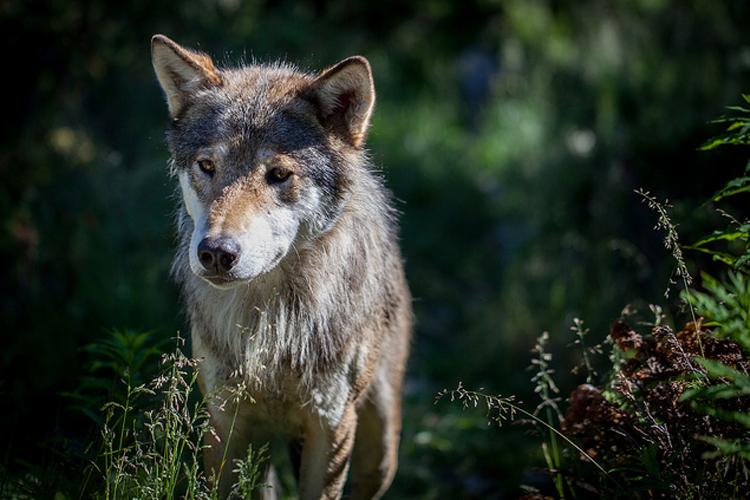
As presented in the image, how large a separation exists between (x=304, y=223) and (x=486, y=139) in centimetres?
617

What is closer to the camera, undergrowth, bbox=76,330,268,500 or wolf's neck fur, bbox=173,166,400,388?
undergrowth, bbox=76,330,268,500

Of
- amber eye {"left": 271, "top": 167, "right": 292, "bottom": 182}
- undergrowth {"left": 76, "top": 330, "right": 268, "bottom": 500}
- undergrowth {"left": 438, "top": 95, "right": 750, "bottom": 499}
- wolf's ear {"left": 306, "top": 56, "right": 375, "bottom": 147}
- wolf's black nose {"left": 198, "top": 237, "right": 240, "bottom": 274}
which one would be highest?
wolf's ear {"left": 306, "top": 56, "right": 375, "bottom": 147}

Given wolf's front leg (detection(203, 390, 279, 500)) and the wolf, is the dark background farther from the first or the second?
the wolf

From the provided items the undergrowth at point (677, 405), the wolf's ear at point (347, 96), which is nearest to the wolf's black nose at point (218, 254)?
the wolf's ear at point (347, 96)

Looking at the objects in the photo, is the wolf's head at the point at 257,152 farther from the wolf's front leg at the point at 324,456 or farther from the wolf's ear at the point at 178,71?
the wolf's front leg at the point at 324,456

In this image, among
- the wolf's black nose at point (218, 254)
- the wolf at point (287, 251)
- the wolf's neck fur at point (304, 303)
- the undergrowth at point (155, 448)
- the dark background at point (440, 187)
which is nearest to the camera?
the undergrowth at point (155, 448)

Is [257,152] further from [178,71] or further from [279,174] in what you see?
[178,71]

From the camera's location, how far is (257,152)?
9.07ft

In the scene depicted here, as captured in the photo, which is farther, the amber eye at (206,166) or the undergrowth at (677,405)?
the amber eye at (206,166)

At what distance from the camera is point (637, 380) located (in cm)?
261

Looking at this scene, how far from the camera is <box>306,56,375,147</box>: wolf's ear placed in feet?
9.37

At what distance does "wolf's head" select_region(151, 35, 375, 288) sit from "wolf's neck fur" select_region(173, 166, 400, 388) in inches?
5.0

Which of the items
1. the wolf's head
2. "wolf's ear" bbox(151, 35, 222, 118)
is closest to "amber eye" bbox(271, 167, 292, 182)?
the wolf's head

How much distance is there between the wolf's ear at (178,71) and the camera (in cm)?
298
